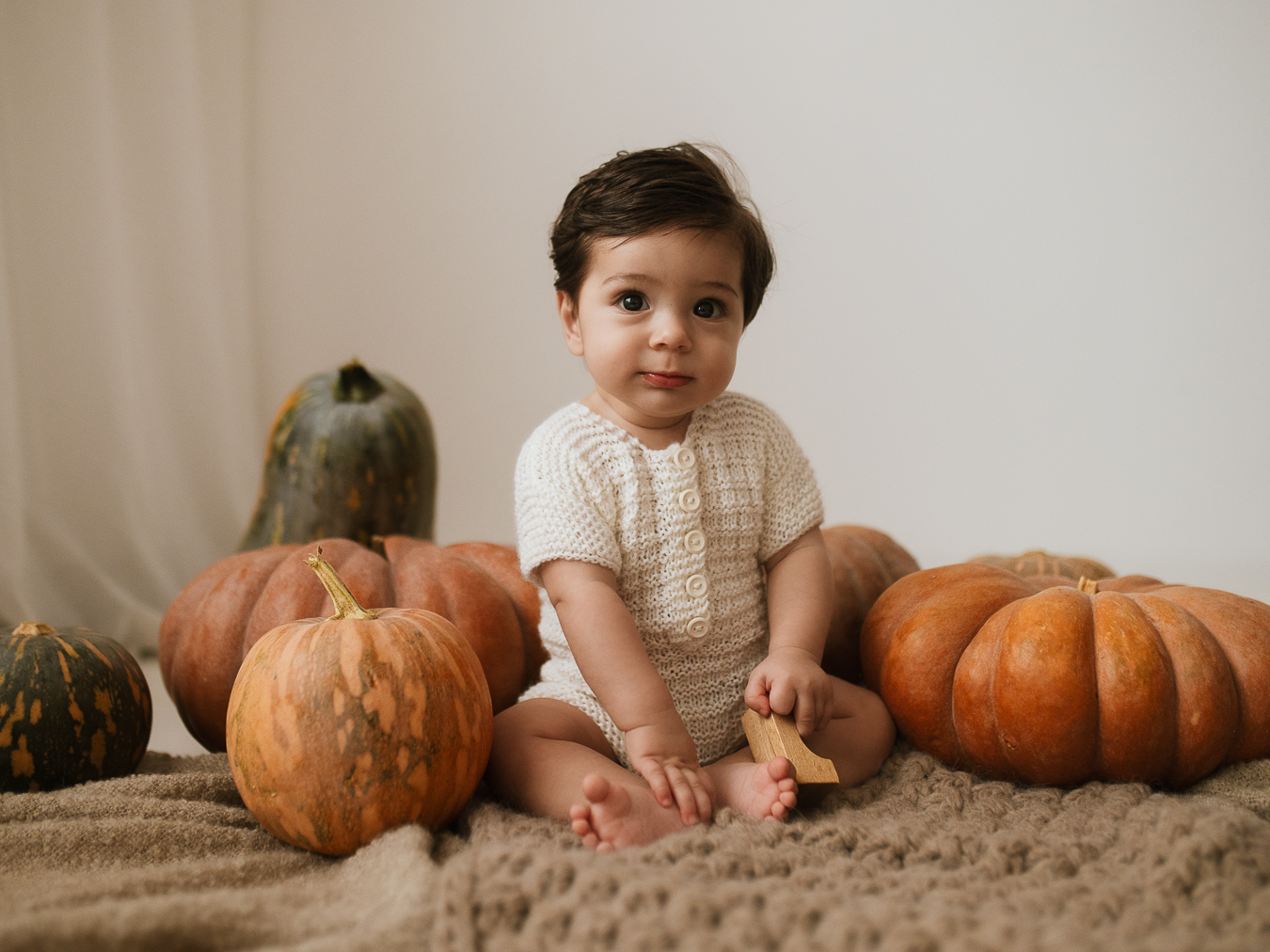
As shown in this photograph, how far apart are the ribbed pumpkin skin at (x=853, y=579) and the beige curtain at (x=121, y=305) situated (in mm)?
1612

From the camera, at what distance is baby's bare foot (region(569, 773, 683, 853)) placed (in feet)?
3.26

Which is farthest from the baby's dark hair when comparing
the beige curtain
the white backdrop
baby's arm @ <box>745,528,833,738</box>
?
the white backdrop

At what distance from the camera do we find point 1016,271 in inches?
119

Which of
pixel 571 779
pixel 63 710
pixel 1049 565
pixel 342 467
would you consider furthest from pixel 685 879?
pixel 342 467

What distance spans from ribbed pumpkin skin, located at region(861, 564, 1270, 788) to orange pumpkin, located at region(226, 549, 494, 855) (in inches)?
25.0

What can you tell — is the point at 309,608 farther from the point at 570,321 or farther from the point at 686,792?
the point at 686,792

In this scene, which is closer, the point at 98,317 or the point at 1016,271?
the point at 98,317

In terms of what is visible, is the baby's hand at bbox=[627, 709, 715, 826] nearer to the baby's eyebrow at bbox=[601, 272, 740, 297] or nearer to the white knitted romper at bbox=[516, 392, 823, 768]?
the white knitted romper at bbox=[516, 392, 823, 768]

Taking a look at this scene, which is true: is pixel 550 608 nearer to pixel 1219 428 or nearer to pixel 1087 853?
pixel 1087 853

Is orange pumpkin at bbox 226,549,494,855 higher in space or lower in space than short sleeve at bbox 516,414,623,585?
lower

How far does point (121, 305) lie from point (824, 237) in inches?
79.1

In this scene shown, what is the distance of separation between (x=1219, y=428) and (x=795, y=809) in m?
2.38

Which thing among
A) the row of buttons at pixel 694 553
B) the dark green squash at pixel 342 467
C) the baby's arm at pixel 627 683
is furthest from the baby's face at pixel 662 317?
the dark green squash at pixel 342 467

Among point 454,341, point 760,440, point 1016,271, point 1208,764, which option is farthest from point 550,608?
point 1016,271
